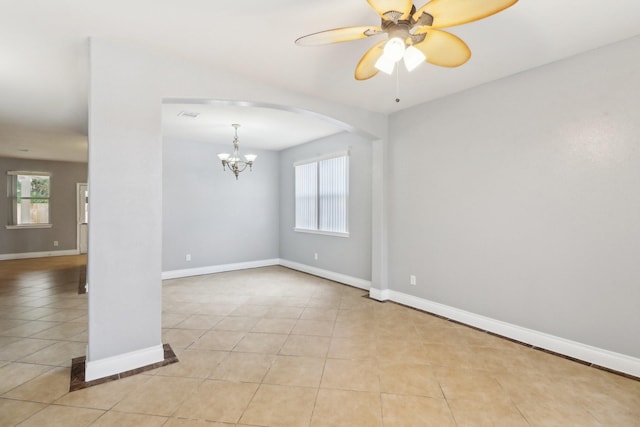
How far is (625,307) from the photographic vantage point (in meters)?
2.54

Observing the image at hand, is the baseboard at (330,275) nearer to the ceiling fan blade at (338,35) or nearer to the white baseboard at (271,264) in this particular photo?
the white baseboard at (271,264)

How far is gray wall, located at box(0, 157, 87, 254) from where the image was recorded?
798cm

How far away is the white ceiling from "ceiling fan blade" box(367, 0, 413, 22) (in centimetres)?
55

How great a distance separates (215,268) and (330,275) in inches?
90.3

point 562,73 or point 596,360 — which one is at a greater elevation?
point 562,73

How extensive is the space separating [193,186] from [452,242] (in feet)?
15.3

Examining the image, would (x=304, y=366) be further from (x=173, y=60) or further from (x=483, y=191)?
(x=173, y=60)

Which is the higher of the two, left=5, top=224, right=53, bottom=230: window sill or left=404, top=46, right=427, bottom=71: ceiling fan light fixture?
left=404, top=46, right=427, bottom=71: ceiling fan light fixture

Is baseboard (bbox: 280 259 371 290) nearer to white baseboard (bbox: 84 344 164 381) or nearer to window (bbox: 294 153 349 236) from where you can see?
window (bbox: 294 153 349 236)

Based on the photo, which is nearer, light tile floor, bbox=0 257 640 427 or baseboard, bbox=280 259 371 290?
light tile floor, bbox=0 257 640 427

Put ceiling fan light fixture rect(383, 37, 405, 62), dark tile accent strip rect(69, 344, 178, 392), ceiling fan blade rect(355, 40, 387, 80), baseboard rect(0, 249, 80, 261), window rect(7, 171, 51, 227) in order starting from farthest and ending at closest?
window rect(7, 171, 51, 227) < baseboard rect(0, 249, 80, 261) < dark tile accent strip rect(69, 344, 178, 392) < ceiling fan blade rect(355, 40, 387, 80) < ceiling fan light fixture rect(383, 37, 405, 62)

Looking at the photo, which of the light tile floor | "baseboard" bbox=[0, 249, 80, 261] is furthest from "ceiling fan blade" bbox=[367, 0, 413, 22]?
"baseboard" bbox=[0, 249, 80, 261]

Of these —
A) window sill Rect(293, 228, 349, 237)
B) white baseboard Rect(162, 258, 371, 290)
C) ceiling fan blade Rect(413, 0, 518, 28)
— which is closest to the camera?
ceiling fan blade Rect(413, 0, 518, 28)

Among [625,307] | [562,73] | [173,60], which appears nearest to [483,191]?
[562,73]
